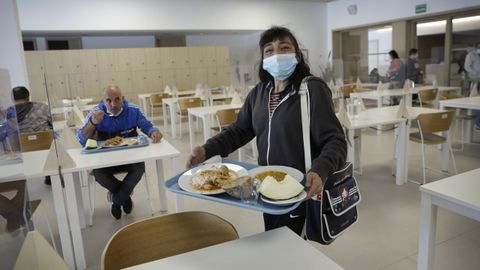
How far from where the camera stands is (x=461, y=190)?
1512mm

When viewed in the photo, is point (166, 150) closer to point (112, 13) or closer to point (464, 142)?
point (464, 142)

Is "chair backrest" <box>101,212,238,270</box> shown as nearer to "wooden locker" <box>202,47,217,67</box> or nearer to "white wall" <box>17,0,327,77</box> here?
"white wall" <box>17,0,327,77</box>

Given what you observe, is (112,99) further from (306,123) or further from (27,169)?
(306,123)

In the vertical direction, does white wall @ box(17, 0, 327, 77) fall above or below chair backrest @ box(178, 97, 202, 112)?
above

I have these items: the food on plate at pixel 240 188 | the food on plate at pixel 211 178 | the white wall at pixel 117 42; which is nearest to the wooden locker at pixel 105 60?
the white wall at pixel 117 42

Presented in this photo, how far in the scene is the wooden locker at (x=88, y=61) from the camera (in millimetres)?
9555

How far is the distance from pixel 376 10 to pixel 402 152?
6.93 metres

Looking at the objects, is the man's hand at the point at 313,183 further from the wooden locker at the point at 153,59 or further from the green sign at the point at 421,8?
the wooden locker at the point at 153,59

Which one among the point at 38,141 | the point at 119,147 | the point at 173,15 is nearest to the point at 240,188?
the point at 119,147

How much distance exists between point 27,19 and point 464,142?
9.27 m

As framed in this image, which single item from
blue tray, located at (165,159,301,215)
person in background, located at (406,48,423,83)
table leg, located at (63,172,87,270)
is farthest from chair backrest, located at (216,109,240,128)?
person in background, located at (406,48,423,83)

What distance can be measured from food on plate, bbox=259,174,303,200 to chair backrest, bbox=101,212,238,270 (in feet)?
1.01

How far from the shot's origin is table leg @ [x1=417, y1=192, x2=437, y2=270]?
162 cm

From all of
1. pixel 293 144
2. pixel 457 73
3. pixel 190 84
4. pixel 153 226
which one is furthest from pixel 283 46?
pixel 190 84
